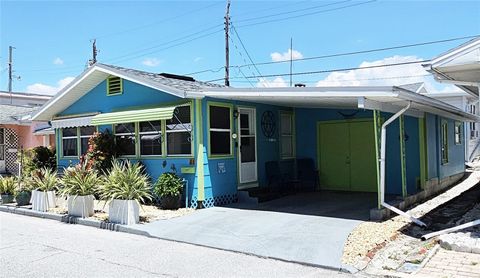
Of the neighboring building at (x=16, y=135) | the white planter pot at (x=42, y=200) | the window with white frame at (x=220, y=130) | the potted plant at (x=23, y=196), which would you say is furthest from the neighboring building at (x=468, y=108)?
the neighboring building at (x=16, y=135)

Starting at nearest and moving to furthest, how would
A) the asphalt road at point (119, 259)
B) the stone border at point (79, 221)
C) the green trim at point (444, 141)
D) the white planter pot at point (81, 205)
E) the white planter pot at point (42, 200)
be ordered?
the asphalt road at point (119, 259)
the stone border at point (79, 221)
the white planter pot at point (81, 205)
the white planter pot at point (42, 200)
the green trim at point (444, 141)

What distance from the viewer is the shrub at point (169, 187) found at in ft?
33.8

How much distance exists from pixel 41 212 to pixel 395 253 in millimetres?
8619

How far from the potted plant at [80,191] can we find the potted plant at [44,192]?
1331mm

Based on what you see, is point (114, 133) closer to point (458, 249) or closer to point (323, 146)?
point (323, 146)

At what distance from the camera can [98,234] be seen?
28.1ft

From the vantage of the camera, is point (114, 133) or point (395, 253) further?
point (114, 133)

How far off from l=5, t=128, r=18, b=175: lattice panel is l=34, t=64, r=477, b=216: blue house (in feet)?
27.2

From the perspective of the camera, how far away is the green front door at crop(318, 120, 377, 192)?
1245 centimetres

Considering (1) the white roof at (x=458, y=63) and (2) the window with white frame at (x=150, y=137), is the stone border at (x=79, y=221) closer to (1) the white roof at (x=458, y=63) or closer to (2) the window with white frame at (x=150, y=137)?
(2) the window with white frame at (x=150, y=137)

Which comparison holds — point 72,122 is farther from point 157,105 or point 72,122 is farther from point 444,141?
point 444,141

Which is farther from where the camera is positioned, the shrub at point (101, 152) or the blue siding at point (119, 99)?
the shrub at point (101, 152)

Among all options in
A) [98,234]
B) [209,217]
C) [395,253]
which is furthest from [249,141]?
[395,253]

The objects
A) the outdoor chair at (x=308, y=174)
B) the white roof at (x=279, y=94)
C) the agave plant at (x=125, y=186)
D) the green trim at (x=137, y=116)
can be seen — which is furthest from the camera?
the outdoor chair at (x=308, y=174)
